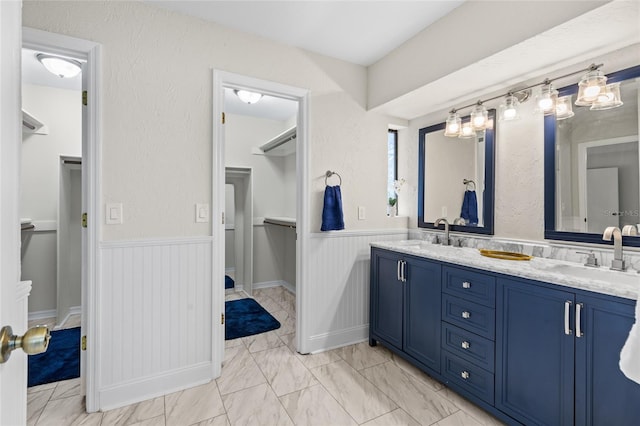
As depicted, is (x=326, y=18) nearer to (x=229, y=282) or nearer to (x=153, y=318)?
(x=153, y=318)

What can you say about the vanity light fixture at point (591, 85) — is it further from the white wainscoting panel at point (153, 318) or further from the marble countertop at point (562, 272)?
the white wainscoting panel at point (153, 318)

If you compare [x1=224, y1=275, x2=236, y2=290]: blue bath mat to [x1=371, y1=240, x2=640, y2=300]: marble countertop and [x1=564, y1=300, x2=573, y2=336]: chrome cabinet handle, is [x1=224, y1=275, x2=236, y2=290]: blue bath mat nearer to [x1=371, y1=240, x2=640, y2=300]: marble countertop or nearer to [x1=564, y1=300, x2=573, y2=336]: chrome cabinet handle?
[x1=371, y1=240, x2=640, y2=300]: marble countertop

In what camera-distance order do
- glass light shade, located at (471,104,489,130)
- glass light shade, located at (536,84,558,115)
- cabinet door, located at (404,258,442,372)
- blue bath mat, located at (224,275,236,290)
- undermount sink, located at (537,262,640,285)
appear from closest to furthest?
1. undermount sink, located at (537,262,640,285)
2. glass light shade, located at (536,84,558,115)
3. cabinet door, located at (404,258,442,372)
4. glass light shade, located at (471,104,489,130)
5. blue bath mat, located at (224,275,236,290)

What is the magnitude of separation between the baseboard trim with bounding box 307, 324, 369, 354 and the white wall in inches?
118

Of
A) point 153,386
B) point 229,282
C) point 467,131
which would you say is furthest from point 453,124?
point 229,282

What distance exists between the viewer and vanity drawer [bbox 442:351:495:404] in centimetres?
180

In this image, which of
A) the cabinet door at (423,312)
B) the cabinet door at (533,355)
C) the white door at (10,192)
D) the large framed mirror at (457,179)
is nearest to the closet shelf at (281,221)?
the large framed mirror at (457,179)

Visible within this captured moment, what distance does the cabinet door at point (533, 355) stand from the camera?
1.47 meters

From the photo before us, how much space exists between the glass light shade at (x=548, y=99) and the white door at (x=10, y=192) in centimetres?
253

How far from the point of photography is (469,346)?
1.91 m

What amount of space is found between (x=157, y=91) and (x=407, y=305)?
238cm

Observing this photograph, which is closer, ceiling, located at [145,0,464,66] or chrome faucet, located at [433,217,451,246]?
ceiling, located at [145,0,464,66]

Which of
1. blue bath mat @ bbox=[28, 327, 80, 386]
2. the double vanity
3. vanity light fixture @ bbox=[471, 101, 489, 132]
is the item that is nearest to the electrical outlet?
the double vanity

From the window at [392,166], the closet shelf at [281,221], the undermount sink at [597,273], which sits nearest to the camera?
the undermount sink at [597,273]
